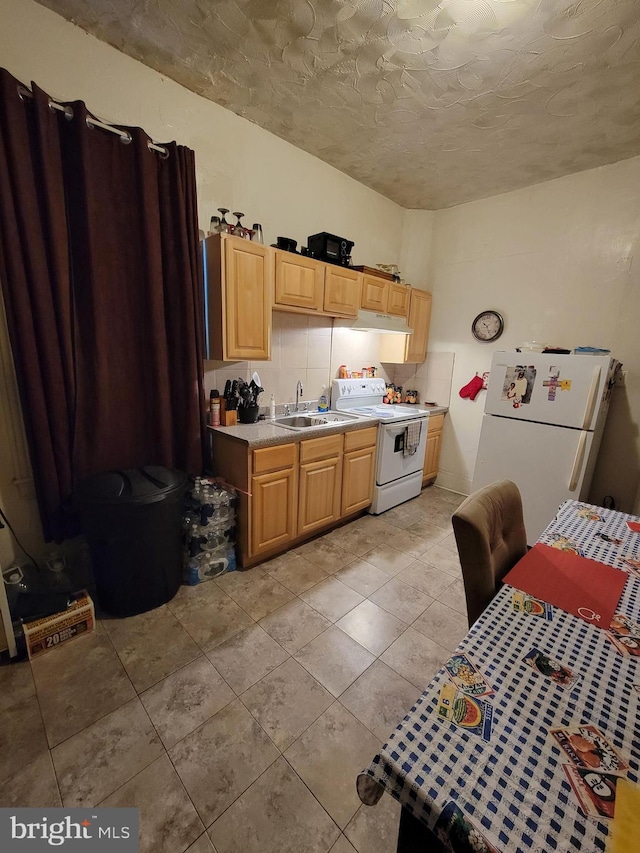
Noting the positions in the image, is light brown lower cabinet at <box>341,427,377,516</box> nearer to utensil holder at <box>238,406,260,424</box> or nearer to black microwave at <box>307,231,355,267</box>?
utensil holder at <box>238,406,260,424</box>

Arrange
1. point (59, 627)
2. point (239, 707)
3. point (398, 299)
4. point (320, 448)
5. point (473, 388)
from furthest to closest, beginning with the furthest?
1. point (473, 388)
2. point (398, 299)
3. point (320, 448)
4. point (59, 627)
5. point (239, 707)

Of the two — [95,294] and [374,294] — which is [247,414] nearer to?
[95,294]

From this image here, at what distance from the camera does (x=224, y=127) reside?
2.33 meters

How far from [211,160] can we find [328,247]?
97 centimetres

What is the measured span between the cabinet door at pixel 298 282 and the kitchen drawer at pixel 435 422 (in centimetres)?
180

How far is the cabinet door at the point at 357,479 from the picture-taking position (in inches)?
112

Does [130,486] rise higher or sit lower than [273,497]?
higher

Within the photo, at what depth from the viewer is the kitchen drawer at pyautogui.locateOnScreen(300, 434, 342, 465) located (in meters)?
2.47

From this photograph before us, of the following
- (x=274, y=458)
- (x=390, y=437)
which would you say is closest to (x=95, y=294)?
(x=274, y=458)

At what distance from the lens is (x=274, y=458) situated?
90.2 inches

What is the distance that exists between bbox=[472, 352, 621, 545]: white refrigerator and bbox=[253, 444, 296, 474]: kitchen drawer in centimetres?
167

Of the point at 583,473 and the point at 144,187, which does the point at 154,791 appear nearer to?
the point at 144,187

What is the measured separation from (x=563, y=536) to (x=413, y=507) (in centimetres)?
210

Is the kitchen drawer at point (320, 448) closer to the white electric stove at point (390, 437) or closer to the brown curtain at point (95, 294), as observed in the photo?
the white electric stove at point (390, 437)
